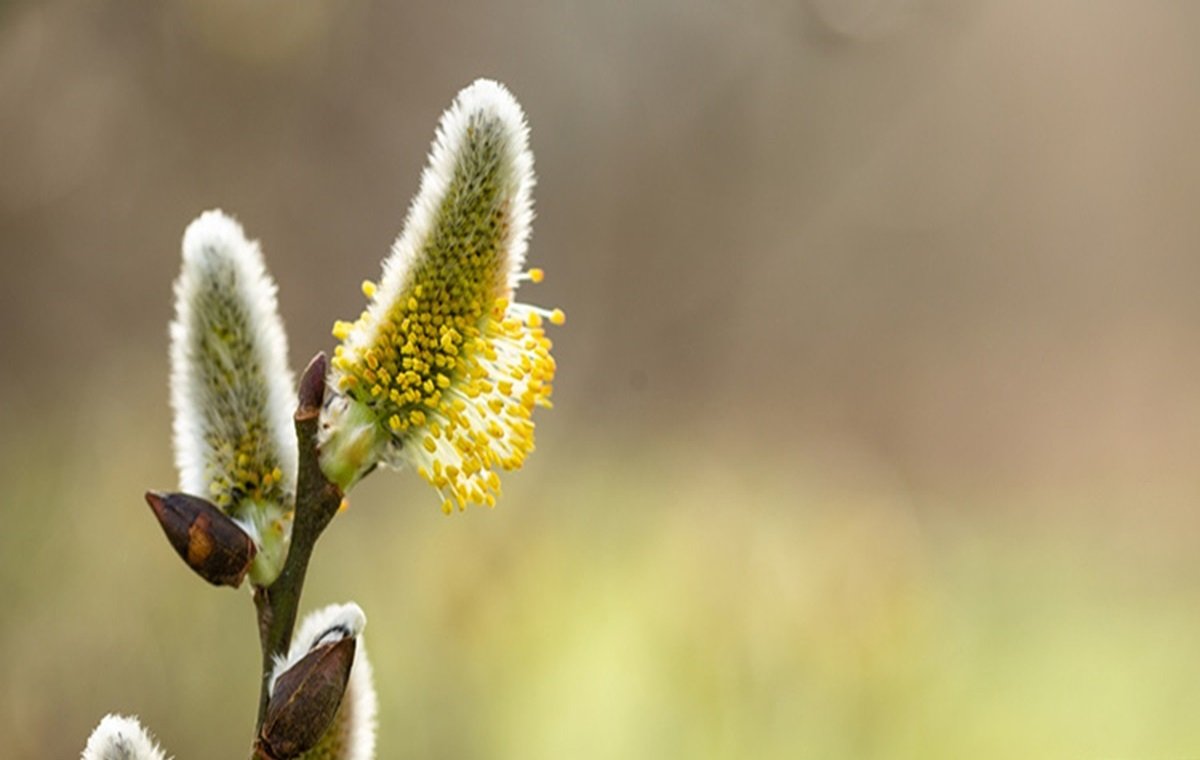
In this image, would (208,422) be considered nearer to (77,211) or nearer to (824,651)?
(824,651)

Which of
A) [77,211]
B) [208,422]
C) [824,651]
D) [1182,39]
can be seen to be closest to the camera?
[208,422]

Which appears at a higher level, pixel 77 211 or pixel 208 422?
pixel 77 211

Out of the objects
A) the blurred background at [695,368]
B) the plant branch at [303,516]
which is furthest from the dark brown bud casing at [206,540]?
the blurred background at [695,368]

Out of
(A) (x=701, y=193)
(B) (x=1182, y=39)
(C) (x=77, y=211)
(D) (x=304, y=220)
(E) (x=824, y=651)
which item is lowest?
(E) (x=824, y=651)

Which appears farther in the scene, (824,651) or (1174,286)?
(1174,286)

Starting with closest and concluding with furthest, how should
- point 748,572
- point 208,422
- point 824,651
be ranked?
point 208,422 < point 824,651 < point 748,572

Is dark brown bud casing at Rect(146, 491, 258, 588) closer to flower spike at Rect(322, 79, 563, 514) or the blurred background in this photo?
flower spike at Rect(322, 79, 563, 514)

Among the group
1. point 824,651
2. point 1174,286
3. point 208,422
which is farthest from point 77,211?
point 1174,286
